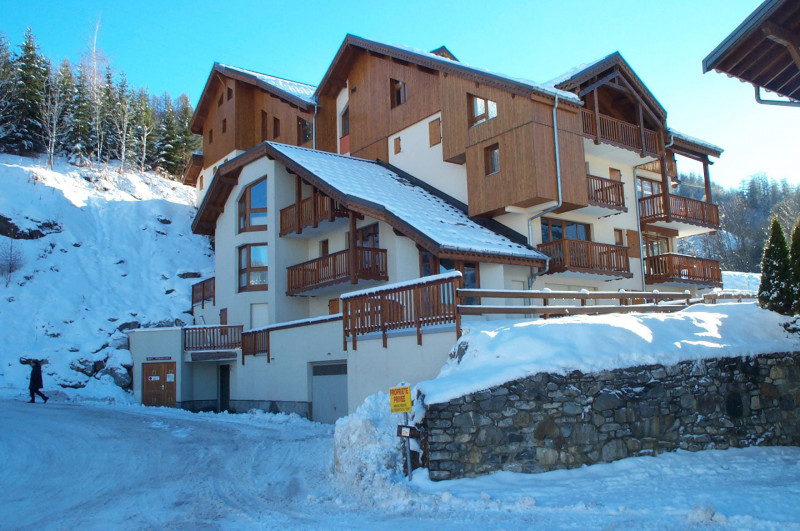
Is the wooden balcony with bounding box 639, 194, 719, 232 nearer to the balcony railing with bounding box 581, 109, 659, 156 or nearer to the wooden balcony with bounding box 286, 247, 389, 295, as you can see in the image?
the balcony railing with bounding box 581, 109, 659, 156

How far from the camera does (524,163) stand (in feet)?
73.9

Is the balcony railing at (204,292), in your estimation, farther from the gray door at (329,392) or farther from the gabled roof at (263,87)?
the gray door at (329,392)

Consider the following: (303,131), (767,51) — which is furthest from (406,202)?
(303,131)

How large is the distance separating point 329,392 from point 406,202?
739 cm

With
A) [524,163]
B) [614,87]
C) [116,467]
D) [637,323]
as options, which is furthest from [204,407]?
[614,87]

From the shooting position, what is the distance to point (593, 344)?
12.3 m

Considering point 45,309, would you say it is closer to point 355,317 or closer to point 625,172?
point 355,317

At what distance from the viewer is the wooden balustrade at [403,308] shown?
13.8 m

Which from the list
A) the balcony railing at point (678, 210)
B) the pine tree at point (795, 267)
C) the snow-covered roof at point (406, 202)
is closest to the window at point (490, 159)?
the snow-covered roof at point (406, 202)

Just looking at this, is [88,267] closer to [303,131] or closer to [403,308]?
[303,131]

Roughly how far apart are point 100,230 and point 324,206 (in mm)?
23520

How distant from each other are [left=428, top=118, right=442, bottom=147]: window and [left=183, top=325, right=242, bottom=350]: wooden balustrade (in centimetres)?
1092

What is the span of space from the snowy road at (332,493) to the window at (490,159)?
12.6m

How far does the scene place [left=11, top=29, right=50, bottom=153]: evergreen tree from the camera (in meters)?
50.1
